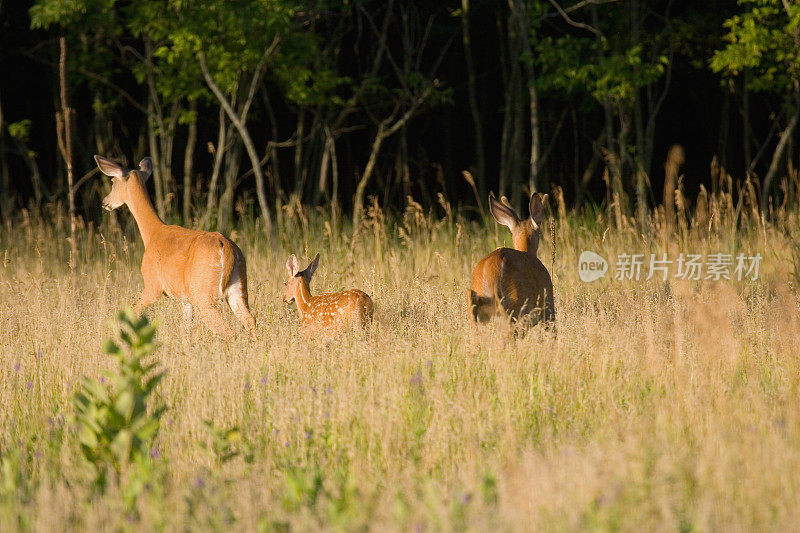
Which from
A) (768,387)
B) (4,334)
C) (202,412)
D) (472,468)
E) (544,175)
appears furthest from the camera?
(544,175)

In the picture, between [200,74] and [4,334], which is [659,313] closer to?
[4,334]

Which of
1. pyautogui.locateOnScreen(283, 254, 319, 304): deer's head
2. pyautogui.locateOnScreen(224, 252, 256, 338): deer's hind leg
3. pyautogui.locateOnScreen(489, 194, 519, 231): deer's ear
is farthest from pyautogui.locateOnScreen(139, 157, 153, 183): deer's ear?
pyautogui.locateOnScreen(489, 194, 519, 231): deer's ear

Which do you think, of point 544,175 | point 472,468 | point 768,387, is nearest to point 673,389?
point 768,387

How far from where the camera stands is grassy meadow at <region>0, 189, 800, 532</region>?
11.1 ft

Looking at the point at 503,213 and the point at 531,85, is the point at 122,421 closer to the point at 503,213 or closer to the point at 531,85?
the point at 503,213

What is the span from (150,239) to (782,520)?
519 centimetres

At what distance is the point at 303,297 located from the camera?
6.68 meters

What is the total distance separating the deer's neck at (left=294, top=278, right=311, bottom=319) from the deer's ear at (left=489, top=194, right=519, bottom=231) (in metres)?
1.32

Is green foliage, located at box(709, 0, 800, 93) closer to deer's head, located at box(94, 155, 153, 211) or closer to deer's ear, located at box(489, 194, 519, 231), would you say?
deer's ear, located at box(489, 194, 519, 231)

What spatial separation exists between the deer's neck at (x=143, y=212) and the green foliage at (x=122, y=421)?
11.9ft

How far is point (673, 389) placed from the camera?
17.0 feet

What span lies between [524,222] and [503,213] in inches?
6.4

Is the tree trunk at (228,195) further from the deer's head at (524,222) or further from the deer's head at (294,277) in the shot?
the deer's head at (524,222)

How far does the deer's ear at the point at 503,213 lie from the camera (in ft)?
22.7
